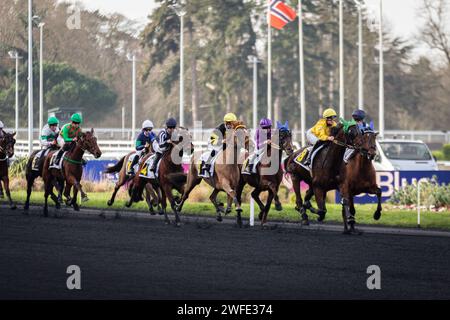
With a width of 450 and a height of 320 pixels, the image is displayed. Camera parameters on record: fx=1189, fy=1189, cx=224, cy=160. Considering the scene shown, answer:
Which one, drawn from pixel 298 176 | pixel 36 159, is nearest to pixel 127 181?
pixel 36 159

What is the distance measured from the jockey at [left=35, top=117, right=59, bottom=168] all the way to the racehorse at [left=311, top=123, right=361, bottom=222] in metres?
7.95

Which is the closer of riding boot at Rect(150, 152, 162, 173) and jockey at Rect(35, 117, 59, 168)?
riding boot at Rect(150, 152, 162, 173)

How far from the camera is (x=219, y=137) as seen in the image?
25266 mm

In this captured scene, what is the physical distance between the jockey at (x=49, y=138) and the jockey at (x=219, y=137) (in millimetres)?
5169

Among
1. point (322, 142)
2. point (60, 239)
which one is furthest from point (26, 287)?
point (322, 142)

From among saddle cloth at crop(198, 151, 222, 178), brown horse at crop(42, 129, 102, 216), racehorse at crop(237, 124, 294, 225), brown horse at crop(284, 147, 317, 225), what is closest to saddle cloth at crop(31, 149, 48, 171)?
brown horse at crop(42, 129, 102, 216)

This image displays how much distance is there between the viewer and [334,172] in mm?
23469

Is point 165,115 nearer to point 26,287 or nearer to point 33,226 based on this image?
point 33,226

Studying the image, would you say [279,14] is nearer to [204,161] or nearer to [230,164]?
[204,161]

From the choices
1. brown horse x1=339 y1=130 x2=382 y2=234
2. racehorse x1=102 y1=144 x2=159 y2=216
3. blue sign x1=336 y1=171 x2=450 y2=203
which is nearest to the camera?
brown horse x1=339 y1=130 x2=382 y2=234

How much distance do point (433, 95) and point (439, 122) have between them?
2.44m

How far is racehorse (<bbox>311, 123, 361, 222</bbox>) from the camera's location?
22.7 meters

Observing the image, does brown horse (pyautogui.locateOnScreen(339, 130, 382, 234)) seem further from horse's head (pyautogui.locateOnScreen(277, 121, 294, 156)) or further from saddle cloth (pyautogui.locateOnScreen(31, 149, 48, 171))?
saddle cloth (pyautogui.locateOnScreen(31, 149, 48, 171))

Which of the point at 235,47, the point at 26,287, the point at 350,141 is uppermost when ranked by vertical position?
the point at 235,47
